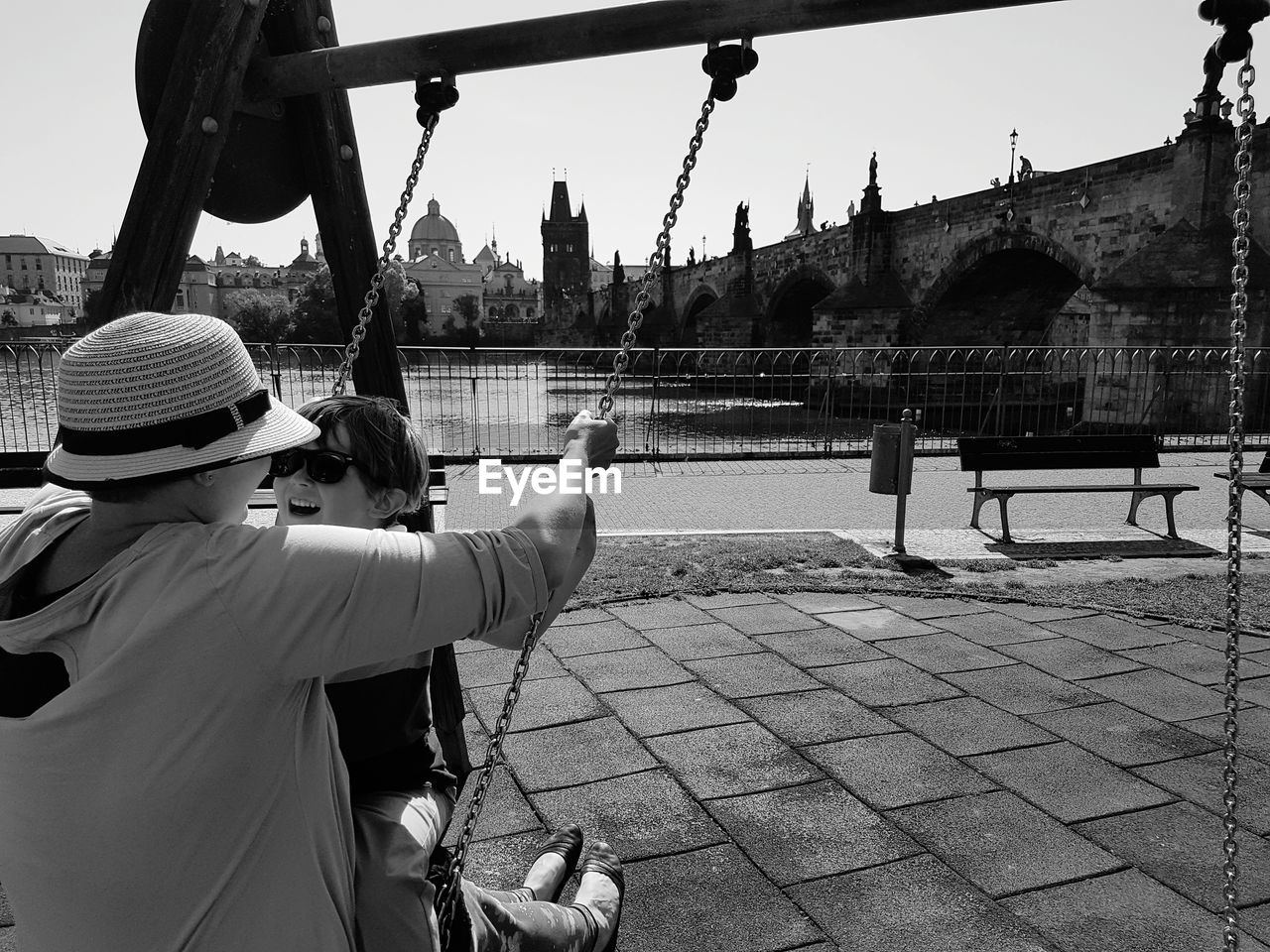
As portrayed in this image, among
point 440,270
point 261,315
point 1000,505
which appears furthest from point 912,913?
point 440,270

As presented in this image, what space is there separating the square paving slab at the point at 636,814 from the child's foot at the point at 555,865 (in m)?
0.25

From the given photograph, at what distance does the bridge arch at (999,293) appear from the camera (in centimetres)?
2433

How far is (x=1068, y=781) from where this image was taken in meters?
3.31

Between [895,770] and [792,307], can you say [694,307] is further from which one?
[895,770]

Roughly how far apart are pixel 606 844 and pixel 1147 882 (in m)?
1.56

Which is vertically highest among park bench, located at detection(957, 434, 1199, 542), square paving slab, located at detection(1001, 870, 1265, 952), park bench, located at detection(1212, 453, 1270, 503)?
park bench, located at detection(957, 434, 1199, 542)

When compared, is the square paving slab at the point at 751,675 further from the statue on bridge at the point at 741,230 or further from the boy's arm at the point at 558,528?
the statue on bridge at the point at 741,230

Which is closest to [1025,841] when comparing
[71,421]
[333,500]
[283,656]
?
[333,500]

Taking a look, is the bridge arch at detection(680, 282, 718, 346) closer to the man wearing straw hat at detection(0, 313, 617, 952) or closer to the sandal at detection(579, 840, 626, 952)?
the sandal at detection(579, 840, 626, 952)

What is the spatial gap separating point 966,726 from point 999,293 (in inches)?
1063

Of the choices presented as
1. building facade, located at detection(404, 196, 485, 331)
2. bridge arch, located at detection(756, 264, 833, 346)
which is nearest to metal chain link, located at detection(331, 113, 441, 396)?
bridge arch, located at detection(756, 264, 833, 346)

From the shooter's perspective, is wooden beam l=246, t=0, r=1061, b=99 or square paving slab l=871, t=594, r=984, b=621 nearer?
wooden beam l=246, t=0, r=1061, b=99

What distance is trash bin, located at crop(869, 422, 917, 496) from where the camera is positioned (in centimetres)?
711

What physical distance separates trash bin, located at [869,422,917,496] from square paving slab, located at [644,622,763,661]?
8.54 ft
